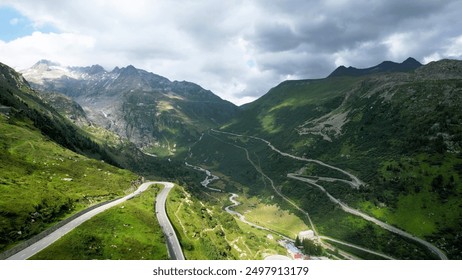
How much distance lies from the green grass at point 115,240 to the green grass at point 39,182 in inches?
364

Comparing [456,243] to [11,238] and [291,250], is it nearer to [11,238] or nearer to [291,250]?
[291,250]

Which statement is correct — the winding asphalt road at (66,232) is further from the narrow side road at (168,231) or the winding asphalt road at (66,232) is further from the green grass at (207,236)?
the green grass at (207,236)

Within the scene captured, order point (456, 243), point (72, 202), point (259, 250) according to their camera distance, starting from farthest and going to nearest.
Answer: point (456, 243) < point (259, 250) < point (72, 202)

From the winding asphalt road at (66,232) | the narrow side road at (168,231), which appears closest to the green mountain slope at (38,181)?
the winding asphalt road at (66,232)

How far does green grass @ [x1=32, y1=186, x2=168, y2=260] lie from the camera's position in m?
85.1

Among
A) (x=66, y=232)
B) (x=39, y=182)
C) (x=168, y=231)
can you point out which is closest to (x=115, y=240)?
(x=66, y=232)

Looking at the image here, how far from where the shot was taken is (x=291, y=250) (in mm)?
194875

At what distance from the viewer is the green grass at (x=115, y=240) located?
85.1 meters

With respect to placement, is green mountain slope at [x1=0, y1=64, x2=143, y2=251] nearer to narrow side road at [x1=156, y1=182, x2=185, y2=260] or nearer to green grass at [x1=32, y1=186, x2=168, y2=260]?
green grass at [x1=32, y1=186, x2=168, y2=260]

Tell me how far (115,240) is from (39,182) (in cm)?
4454

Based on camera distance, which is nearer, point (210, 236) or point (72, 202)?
point (72, 202)
